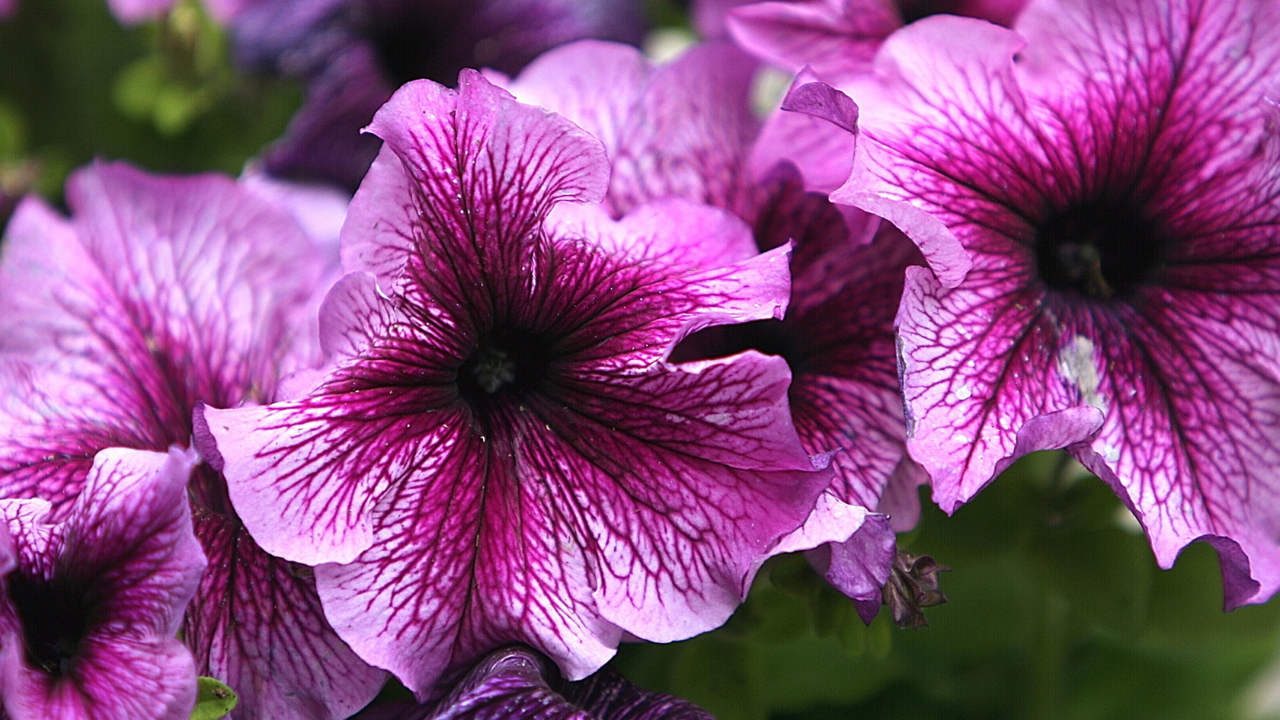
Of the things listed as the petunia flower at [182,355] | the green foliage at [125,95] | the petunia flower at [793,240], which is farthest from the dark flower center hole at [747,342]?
the green foliage at [125,95]

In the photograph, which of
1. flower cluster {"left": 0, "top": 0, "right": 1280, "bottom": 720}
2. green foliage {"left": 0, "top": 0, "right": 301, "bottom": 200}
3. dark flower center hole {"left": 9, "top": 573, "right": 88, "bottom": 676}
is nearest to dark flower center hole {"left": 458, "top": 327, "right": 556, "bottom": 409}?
flower cluster {"left": 0, "top": 0, "right": 1280, "bottom": 720}

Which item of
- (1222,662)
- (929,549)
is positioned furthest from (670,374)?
(1222,662)

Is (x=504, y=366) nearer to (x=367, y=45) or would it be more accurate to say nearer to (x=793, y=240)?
(x=793, y=240)

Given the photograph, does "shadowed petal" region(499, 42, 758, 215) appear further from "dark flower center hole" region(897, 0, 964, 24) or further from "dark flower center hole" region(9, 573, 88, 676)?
"dark flower center hole" region(9, 573, 88, 676)

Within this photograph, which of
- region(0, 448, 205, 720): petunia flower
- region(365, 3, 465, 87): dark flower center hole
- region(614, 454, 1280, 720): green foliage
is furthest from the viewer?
region(365, 3, 465, 87): dark flower center hole

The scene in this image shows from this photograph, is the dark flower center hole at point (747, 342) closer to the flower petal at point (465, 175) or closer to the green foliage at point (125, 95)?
the flower petal at point (465, 175)

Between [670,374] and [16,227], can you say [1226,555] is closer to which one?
[670,374]
